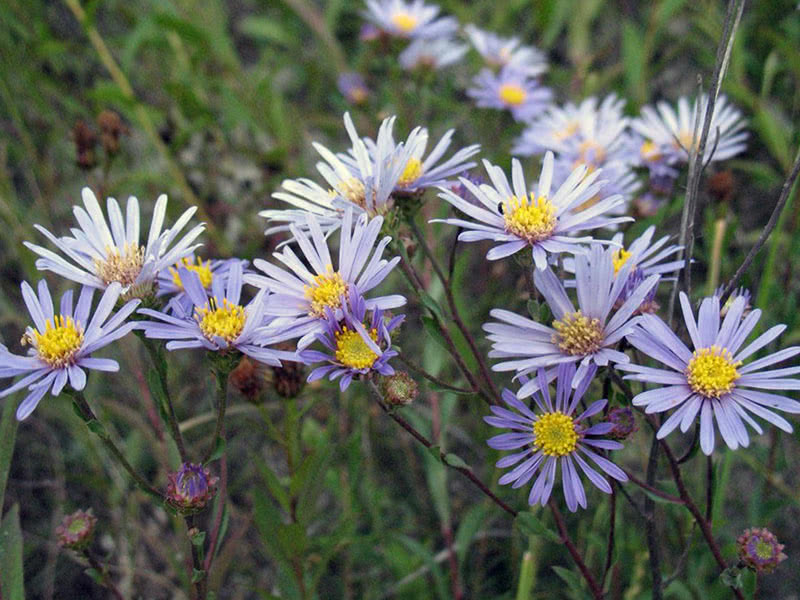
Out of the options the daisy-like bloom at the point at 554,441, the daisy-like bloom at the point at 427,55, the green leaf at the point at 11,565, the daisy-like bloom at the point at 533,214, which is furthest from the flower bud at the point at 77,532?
the daisy-like bloom at the point at 427,55

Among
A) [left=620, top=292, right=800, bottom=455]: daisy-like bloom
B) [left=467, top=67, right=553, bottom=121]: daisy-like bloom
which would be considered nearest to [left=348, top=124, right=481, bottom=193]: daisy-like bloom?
[left=620, top=292, right=800, bottom=455]: daisy-like bloom

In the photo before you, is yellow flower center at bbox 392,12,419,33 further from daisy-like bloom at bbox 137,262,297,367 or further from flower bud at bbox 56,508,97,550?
flower bud at bbox 56,508,97,550

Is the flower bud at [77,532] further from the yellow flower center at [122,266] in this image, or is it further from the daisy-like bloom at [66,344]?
the yellow flower center at [122,266]

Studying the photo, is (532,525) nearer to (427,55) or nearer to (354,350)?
(354,350)

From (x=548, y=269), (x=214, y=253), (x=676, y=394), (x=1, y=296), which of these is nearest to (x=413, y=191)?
(x=548, y=269)

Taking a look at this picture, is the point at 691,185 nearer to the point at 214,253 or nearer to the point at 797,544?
the point at 797,544

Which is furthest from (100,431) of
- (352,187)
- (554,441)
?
(554,441)

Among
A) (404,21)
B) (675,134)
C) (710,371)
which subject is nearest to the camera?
(710,371)
